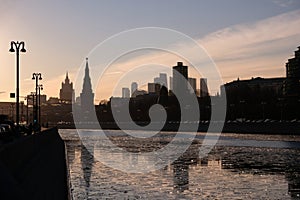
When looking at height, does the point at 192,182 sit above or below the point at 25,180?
below

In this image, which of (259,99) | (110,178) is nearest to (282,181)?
(110,178)

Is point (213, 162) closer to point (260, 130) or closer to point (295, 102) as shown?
point (260, 130)

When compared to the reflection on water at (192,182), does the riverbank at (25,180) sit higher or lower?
higher

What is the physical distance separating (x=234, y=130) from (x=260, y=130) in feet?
37.8

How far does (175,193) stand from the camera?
18922 mm

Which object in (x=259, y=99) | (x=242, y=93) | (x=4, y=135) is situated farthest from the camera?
(x=242, y=93)

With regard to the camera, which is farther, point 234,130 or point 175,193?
point 234,130

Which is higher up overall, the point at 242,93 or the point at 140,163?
the point at 242,93

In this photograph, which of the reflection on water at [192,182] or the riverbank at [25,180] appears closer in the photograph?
the riverbank at [25,180]

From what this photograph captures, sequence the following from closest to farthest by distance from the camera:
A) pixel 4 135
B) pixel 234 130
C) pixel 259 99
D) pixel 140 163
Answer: pixel 140 163, pixel 4 135, pixel 234 130, pixel 259 99

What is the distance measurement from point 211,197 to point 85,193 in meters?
4.74

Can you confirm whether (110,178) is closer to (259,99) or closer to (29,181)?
(29,181)

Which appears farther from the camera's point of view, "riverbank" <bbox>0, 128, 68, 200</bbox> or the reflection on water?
the reflection on water

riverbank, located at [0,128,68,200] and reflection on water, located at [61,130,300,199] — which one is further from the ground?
riverbank, located at [0,128,68,200]
